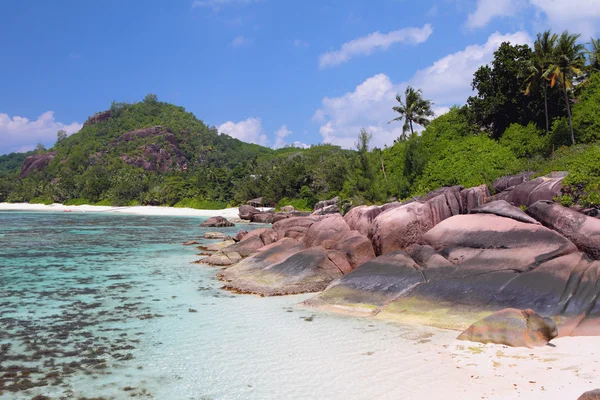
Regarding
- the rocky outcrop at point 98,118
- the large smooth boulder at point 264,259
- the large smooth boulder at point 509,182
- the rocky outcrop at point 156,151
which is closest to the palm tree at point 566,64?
the large smooth boulder at point 509,182

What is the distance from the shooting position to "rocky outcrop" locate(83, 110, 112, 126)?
182m

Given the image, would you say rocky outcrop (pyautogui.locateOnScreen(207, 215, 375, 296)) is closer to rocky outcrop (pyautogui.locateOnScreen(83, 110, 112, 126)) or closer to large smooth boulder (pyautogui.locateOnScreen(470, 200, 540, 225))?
large smooth boulder (pyautogui.locateOnScreen(470, 200, 540, 225))

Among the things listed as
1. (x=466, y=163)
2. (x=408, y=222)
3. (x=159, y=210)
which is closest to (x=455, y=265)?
(x=408, y=222)

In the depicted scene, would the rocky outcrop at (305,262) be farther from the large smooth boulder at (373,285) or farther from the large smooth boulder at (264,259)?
the large smooth boulder at (373,285)

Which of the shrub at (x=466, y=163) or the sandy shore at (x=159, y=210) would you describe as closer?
the shrub at (x=466, y=163)

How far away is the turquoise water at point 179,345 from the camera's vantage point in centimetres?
701

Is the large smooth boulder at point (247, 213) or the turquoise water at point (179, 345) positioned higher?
the large smooth boulder at point (247, 213)

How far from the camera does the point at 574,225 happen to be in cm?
1177

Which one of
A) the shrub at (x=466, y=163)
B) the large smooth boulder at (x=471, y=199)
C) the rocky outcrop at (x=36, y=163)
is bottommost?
the large smooth boulder at (x=471, y=199)

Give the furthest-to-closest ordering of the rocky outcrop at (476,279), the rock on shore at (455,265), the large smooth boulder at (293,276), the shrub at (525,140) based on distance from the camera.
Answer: the shrub at (525,140), the large smooth boulder at (293,276), the rock on shore at (455,265), the rocky outcrop at (476,279)

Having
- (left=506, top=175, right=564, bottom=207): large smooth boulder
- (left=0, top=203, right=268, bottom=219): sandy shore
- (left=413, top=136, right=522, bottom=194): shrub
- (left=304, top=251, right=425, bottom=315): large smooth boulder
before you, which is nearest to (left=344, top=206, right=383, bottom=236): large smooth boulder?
(left=304, top=251, right=425, bottom=315): large smooth boulder

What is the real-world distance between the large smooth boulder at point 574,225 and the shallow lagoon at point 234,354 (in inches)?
155

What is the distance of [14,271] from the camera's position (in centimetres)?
1808

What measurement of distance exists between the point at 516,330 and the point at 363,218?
955cm
